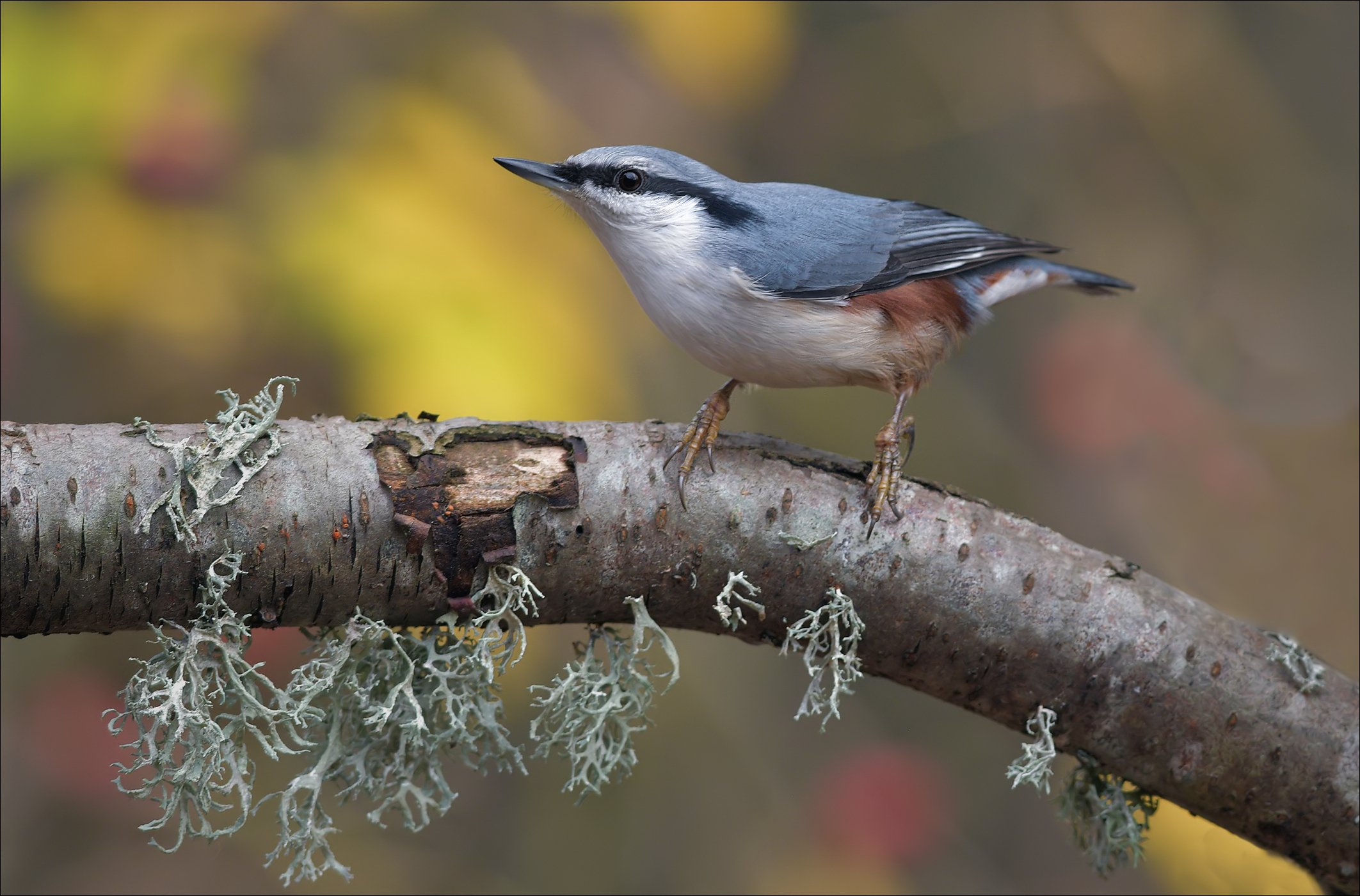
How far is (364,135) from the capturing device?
2.45 m

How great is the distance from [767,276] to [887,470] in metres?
0.41

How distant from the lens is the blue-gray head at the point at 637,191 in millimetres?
1984

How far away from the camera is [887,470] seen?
1771 millimetres

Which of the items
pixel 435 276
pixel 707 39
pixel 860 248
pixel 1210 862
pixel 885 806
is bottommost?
pixel 885 806

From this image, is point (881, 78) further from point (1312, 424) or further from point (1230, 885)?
point (1230, 885)

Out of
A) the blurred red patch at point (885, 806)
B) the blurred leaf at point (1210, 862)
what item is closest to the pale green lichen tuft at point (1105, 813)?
the blurred leaf at point (1210, 862)

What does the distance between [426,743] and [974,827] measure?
95.4 inches

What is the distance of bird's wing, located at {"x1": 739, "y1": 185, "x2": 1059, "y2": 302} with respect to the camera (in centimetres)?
194

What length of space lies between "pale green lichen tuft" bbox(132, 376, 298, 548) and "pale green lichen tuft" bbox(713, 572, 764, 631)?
2.22ft

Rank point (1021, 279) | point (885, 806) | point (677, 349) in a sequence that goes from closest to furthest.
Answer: point (1021, 279)
point (885, 806)
point (677, 349)

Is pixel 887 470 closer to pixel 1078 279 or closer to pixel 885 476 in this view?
pixel 885 476

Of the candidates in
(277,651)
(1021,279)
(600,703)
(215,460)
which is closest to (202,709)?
(215,460)

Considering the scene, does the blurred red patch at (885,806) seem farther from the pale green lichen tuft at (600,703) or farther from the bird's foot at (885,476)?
the bird's foot at (885,476)

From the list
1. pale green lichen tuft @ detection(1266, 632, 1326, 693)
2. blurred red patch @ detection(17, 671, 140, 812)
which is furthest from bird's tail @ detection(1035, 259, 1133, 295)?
blurred red patch @ detection(17, 671, 140, 812)
